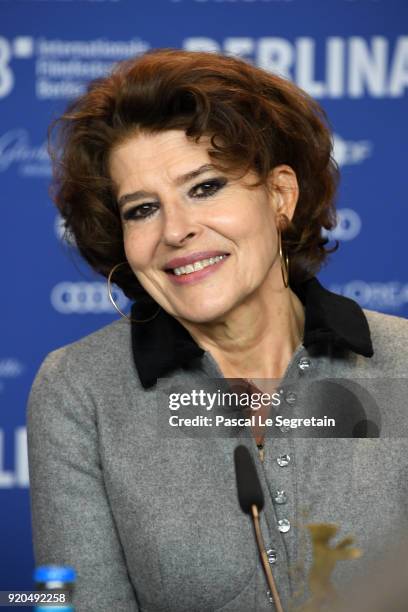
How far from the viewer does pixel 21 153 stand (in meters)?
2.62

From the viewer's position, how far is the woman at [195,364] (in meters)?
1.46

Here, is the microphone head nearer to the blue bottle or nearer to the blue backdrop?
the blue bottle

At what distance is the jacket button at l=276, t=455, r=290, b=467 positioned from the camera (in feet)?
4.94

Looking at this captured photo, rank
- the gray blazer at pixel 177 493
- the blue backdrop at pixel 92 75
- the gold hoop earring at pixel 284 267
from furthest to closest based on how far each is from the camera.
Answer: the blue backdrop at pixel 92 75 < the gold hoop earring at pixel 284 267 < the gray blazer at pixel 177 493

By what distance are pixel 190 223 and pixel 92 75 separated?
1205mm

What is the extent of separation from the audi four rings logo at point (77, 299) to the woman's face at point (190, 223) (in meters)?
1.07

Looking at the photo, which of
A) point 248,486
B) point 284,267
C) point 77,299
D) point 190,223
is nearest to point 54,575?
point 248,486

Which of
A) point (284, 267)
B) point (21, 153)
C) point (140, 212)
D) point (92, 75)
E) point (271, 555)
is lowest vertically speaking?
point (271, 555)

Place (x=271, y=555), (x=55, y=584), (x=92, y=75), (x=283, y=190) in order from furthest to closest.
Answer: (x=92, y=75) < (x=283, y=190) < (x=271, y=555) < (x=55, y=584)

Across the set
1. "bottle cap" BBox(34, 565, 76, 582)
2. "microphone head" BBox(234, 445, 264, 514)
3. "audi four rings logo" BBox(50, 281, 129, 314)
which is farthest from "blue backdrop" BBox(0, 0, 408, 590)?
"bottle cap" BBox(34, 565, 76, 582)

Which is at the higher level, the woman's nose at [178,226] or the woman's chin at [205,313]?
the woman's nose at [178,226]

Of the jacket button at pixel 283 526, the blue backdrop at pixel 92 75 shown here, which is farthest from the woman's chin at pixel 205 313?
the blue backdrop at pixel 92 75

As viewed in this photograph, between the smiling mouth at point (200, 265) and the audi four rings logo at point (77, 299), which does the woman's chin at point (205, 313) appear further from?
the audi four rings logo at point (77, 299)

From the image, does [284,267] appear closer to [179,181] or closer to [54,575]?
[179,181]
